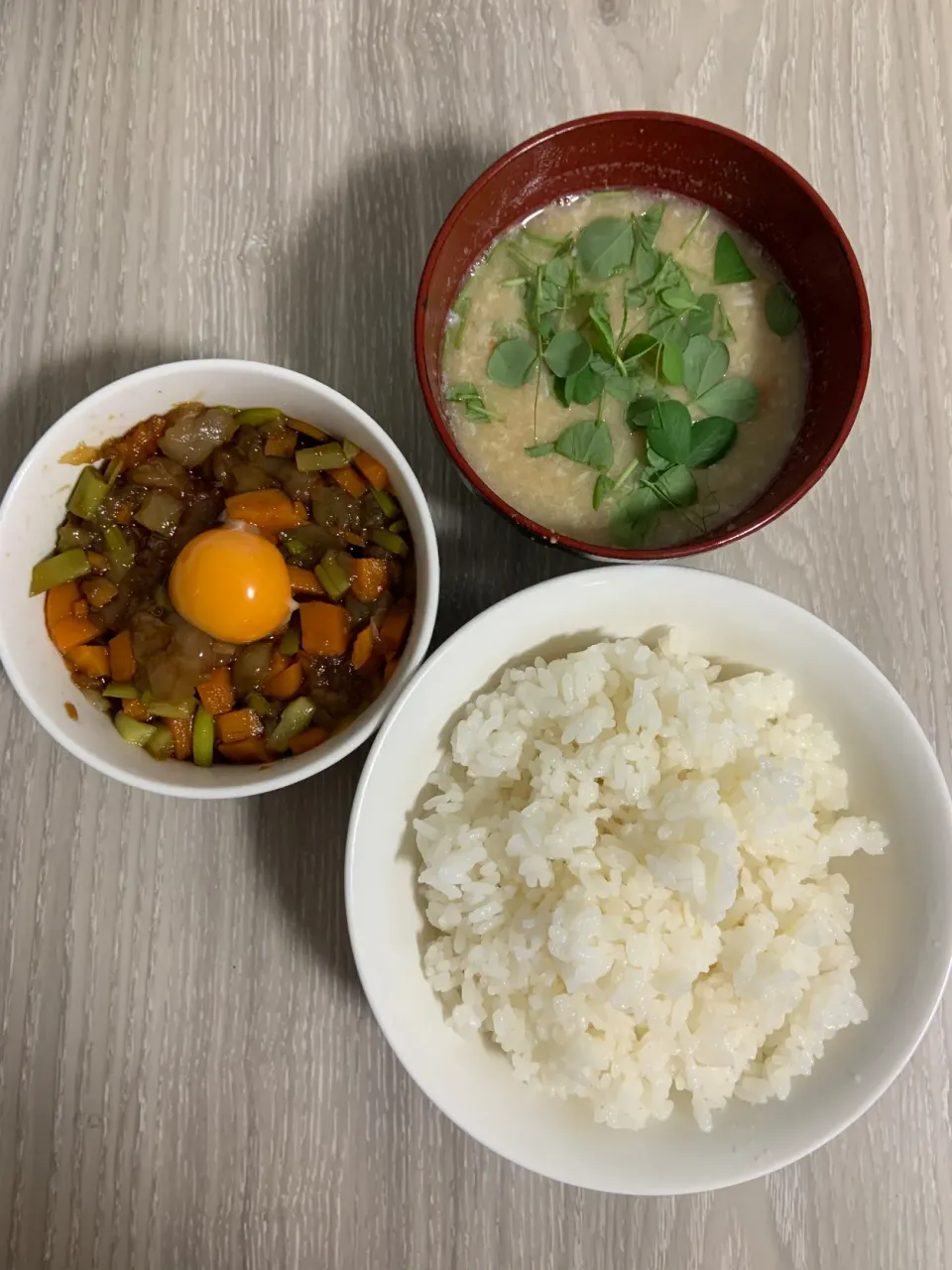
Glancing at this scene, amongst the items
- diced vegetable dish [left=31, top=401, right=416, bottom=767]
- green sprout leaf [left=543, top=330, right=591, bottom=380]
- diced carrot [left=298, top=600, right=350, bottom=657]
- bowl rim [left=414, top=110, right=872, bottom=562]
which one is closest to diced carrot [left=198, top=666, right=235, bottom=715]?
diced vegetable dish [left=31, top=401, right=416, bottom=767]

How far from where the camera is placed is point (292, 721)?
1246 mm

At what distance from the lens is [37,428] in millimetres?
1463

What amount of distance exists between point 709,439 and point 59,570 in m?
0.88

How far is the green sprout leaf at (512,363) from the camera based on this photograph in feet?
4.42

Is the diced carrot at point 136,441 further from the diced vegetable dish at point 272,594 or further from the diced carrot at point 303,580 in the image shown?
the diced carrot at point 303,580

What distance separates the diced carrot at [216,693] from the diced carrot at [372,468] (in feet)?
1.03

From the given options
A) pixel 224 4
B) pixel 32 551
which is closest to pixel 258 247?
pixel 224 4

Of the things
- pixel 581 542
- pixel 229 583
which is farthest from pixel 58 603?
pixel 581 542

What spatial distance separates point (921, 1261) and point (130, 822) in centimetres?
127

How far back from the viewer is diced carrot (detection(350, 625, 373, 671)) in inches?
49.4

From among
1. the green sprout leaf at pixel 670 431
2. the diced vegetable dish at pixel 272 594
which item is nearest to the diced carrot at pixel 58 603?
the diced vegetable dish at pixel 272 594

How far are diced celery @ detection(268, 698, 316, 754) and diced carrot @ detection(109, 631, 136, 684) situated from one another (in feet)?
0.66

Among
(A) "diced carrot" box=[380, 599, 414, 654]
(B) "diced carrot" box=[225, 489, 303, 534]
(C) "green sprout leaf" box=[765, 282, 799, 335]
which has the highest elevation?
(C) "green sprout leaf" box=[765, 282, 799, 335]

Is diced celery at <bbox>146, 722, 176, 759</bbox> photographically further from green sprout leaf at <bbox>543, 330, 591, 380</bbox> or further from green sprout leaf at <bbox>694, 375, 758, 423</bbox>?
green sprout leaf at <bbox>694, 375, 758, 423</bbox>
